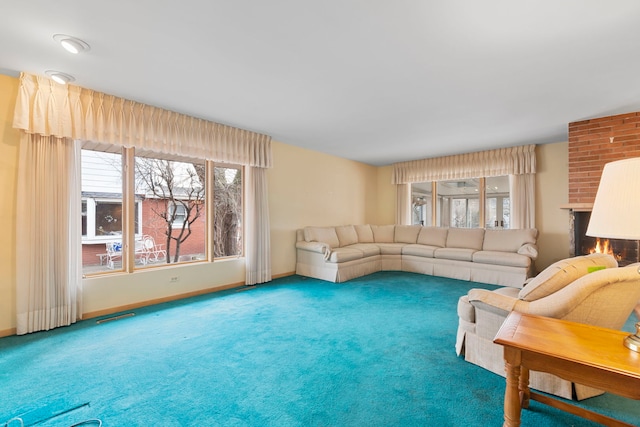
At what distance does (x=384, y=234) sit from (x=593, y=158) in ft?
12.2

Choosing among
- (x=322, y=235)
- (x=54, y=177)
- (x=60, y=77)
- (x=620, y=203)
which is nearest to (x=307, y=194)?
(x=322, y=235)

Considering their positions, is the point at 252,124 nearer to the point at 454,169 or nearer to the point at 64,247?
the point at 64,247

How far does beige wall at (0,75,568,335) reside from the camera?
271cm

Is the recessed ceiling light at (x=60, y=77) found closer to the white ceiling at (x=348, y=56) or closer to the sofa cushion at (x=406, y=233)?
the white ceiling at (x=348, y=56)

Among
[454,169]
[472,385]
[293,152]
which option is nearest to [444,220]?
[454,169]

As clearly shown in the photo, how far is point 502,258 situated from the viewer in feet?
15.1

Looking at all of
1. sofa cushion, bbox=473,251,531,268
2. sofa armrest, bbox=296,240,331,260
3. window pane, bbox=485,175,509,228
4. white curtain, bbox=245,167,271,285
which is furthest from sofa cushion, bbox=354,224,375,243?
window pane, bbox=485,175,509,228

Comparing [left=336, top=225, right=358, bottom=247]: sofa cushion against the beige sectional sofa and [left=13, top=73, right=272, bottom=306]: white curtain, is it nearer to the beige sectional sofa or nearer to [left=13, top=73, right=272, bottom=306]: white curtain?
the beige sectional sofa

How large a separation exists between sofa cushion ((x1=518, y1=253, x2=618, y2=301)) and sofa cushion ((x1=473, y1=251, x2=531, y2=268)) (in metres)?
2.75

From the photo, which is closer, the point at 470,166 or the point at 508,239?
the point at 508,239

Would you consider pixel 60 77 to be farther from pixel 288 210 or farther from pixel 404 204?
pixel 404 204

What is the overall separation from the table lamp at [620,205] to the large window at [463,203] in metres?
5.21

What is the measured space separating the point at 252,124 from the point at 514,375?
4.01 meters

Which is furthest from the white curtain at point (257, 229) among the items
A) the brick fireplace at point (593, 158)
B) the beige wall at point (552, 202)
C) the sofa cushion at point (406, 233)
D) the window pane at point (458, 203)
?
the beige wall at point (552, 202)
